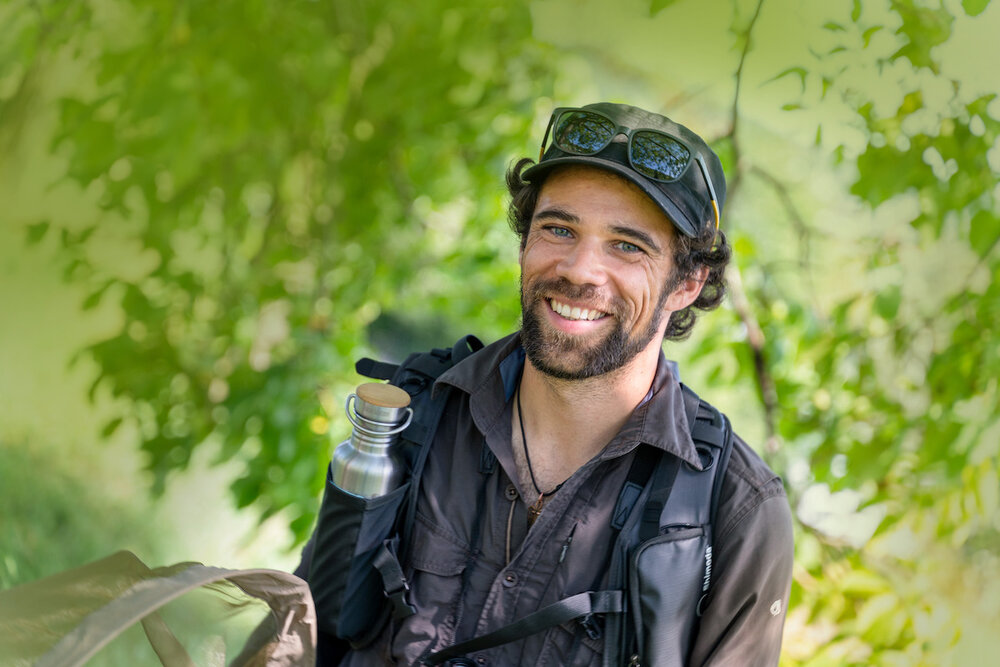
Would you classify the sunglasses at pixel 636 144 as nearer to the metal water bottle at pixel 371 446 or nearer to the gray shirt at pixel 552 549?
the gray shirt at pixel 552 549

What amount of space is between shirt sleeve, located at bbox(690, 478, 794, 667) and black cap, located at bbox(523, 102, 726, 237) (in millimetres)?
565

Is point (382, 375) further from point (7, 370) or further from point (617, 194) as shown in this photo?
point (7, 370)

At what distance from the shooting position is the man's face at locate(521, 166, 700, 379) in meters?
1.77

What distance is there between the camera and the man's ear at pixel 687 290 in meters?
1.93

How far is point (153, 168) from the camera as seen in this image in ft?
10.9

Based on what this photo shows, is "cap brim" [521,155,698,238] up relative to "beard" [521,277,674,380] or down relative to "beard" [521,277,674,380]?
up

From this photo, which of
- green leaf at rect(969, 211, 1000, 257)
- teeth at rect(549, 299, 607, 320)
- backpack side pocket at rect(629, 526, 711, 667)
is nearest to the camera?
backpack side pocket at rect(629, 526, 711, 667)

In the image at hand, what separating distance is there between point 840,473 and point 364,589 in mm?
1822

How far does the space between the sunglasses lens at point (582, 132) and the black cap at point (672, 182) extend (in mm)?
14

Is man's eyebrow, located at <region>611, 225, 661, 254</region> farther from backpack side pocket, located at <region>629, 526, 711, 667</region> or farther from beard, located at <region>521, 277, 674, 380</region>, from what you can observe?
backpack side pocket, located at <region>629, 526, 711, 667</region>

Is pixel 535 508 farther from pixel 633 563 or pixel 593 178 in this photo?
pixel 593 178

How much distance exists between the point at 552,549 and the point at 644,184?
2.39 feet

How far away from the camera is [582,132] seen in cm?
181

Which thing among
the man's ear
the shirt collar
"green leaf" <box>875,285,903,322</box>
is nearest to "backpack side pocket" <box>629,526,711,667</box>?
the shirt collar
